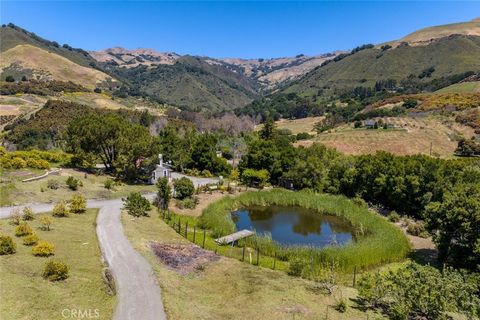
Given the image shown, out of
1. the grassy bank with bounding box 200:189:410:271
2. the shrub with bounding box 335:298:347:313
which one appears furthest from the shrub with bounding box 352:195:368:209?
the shrub with bounding box 335:298:347:313

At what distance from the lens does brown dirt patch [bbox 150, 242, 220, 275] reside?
2506 centimetres

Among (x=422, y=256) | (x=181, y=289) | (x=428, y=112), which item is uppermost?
(x=428, y=112)

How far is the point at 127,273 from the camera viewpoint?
22.6 m

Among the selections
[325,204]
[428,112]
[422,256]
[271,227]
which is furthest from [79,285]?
[428,112]

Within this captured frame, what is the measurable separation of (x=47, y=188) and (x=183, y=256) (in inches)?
930

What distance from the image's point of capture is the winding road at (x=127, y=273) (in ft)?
58.9

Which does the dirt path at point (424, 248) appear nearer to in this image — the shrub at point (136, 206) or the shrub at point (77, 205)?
the shrub at point (136, 206)

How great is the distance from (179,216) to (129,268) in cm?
1713

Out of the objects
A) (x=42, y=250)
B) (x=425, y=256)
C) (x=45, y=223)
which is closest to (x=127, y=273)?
(x=42, y=250)

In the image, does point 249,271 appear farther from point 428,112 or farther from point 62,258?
point 428,112

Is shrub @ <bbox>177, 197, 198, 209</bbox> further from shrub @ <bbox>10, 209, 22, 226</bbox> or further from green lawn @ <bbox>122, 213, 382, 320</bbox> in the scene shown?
shrub @ <bbox>10, 209, 22, 226</bbox>

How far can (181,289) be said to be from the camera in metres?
21.5

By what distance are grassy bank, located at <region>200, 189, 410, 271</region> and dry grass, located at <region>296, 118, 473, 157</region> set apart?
48.4m

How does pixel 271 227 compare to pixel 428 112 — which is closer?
pixel 271 227
